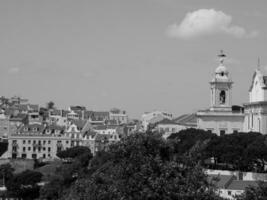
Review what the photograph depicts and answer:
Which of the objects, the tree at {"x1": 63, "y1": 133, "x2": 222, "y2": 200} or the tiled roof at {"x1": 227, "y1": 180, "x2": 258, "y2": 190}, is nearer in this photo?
the tree at {"x1": 63, "y1": 133, "x2": 222, "y2": 200}

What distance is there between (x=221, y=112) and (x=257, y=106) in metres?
5.82

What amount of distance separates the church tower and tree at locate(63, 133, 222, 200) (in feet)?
206

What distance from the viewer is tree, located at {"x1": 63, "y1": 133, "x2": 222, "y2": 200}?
20406mm

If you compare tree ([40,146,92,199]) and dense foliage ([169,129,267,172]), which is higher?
dense foliage ([169,129,267,172])

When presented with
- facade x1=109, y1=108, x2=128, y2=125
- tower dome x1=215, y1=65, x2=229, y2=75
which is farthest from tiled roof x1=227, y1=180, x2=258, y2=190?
facade x1=109, y1=108, x2=128, y2=125

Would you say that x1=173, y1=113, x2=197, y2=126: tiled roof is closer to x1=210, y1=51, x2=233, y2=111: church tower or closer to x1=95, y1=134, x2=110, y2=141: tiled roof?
x1=95, y1=134, x2=110, y2=141: tiled roof

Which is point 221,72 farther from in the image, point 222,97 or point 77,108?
point 77,108

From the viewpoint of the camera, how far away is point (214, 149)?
64188 mm

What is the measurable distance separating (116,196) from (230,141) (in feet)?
147

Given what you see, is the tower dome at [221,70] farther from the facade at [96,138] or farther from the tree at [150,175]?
the tree at [150,175]

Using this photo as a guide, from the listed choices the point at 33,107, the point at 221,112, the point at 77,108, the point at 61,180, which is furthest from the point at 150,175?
the point at 77,108

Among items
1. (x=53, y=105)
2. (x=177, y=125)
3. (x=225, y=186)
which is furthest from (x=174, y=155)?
(x=53, y=105)

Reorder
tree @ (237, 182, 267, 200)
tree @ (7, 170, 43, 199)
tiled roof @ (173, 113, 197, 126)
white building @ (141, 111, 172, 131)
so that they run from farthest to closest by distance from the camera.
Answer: white building @ (141, 111, 172, 131), tiled roof @ (173, 113, 197, 126), tree @ (7, 170, 43, 199), tree @ (237, 182, 267, 200)

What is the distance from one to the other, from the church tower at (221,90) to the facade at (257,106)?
9.14ft
